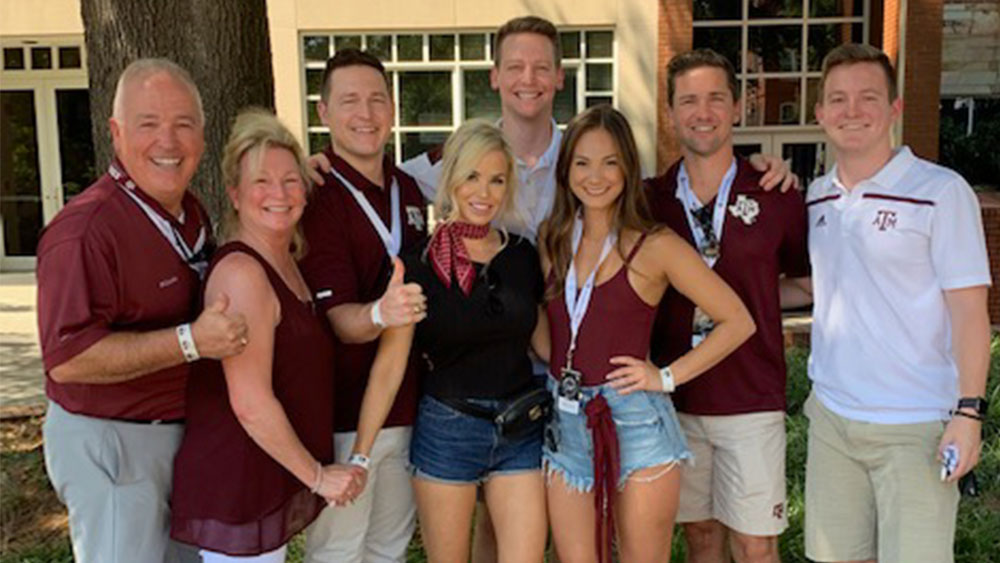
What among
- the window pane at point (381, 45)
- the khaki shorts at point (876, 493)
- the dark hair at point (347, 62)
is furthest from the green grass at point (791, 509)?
the window pane at point (381, 45)

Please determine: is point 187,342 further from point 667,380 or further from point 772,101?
point 772,101

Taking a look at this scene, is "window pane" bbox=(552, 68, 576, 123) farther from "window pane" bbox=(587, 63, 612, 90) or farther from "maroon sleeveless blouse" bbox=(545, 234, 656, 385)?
"maroon sleeveless blouse" bbox=(545, 234, 656, 385)

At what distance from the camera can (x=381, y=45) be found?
14.5 m

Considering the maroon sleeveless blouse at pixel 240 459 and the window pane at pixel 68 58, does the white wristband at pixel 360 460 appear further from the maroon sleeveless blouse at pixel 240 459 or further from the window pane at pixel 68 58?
the window pane at pixel 68 58

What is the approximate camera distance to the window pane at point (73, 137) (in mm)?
14844

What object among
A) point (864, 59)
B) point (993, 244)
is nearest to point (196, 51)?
point (864, 59)

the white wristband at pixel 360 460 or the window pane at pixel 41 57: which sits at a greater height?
the window pane at pixel 41 57

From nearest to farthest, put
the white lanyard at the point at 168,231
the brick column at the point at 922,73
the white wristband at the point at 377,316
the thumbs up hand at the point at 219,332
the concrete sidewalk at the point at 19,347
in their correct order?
the thumbs up hand at the point at 219,332 < the white lanyard at the point at 168,231 < the white wristband at the point at 377,316 < the concrete sidewalk at the point at 19,347 < the brick column at the point at 922,73

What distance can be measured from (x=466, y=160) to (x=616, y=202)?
0.57 m

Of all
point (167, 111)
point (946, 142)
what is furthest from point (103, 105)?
point (946, 142)

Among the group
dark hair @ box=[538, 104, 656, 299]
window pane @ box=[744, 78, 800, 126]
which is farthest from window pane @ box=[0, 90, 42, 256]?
dark hair @ box=[538, 104, 656, 299]

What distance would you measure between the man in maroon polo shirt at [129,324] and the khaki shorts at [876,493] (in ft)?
6.91

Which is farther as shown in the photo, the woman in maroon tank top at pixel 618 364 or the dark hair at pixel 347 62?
the dark hair at pixel 347 62

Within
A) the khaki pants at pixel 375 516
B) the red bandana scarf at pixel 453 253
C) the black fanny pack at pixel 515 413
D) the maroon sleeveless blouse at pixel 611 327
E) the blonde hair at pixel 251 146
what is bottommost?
the khaki pants at pixel 375 516
